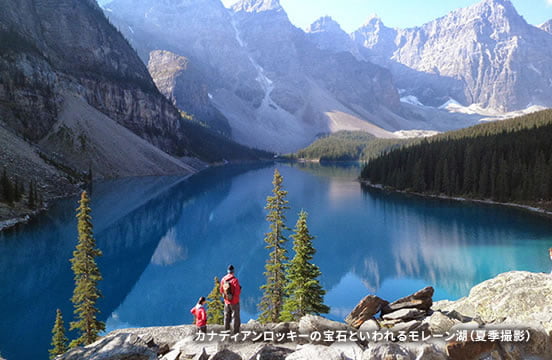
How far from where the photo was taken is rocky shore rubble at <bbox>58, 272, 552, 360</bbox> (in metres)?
8.41

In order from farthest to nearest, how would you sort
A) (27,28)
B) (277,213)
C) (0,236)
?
(27,28) < (0,236) < (277,213)

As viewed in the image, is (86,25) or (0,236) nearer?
(0,236)

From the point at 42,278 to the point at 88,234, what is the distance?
56.2ft

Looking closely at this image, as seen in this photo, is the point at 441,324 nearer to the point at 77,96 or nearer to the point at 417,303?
the point at 417,303

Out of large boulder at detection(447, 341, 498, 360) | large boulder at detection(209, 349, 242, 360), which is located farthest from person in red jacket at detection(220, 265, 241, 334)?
large boulder at detection(447, 341, 498, 360)

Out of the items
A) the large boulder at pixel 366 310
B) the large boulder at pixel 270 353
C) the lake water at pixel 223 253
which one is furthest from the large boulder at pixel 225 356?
the lake water at pixel 223 253

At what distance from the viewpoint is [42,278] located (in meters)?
30.7

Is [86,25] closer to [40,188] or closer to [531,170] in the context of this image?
[40,188]

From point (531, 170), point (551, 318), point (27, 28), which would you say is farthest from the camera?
point (27, 28)

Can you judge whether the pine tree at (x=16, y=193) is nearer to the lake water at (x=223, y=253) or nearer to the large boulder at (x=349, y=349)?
the lake water at (x=223, y=253)

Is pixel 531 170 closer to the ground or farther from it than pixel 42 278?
farther from it

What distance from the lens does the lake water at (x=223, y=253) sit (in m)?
26.2

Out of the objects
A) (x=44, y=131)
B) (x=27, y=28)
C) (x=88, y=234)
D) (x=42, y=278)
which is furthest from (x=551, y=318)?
(x=27, y=28)

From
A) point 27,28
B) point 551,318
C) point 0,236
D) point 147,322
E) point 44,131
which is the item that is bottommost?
point 147,322
